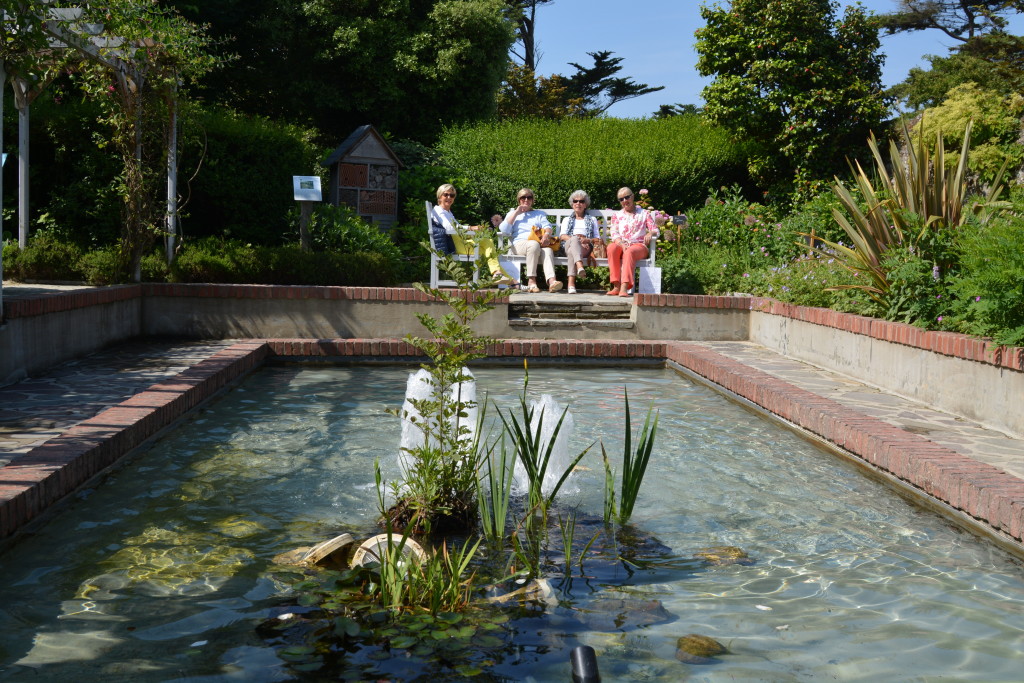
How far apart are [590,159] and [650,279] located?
612 cm

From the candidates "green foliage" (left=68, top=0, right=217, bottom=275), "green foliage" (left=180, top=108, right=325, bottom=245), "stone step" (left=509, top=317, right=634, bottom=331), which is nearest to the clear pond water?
"stone step" (left=509, top=317, right=634, bottom=331)

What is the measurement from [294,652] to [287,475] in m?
2.28

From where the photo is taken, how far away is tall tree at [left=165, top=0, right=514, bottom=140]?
19.4 m

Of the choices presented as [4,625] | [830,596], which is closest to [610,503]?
[830,596]

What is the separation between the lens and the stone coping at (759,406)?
4.16 meters

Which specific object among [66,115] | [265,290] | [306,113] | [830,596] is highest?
[306,113]

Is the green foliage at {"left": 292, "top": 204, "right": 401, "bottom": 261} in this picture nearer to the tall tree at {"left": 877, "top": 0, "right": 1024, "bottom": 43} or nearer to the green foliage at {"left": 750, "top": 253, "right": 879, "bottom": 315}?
the green foliage at {"left": 750, "top": 253, "right": 879, "bottom": 315}

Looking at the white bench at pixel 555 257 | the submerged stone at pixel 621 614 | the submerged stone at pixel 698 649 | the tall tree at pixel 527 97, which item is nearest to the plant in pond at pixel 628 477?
the submerged stone at pixel 621 614

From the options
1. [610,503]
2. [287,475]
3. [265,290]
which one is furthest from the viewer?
[265,290]

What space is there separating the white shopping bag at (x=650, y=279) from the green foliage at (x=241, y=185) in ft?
14.8

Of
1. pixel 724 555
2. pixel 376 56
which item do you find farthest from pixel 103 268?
pixel 376 56

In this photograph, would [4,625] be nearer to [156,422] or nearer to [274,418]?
[156,422]

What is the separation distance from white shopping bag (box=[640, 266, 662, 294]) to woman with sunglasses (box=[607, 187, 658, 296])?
0.64 ft

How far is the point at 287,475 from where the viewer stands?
5.21m
